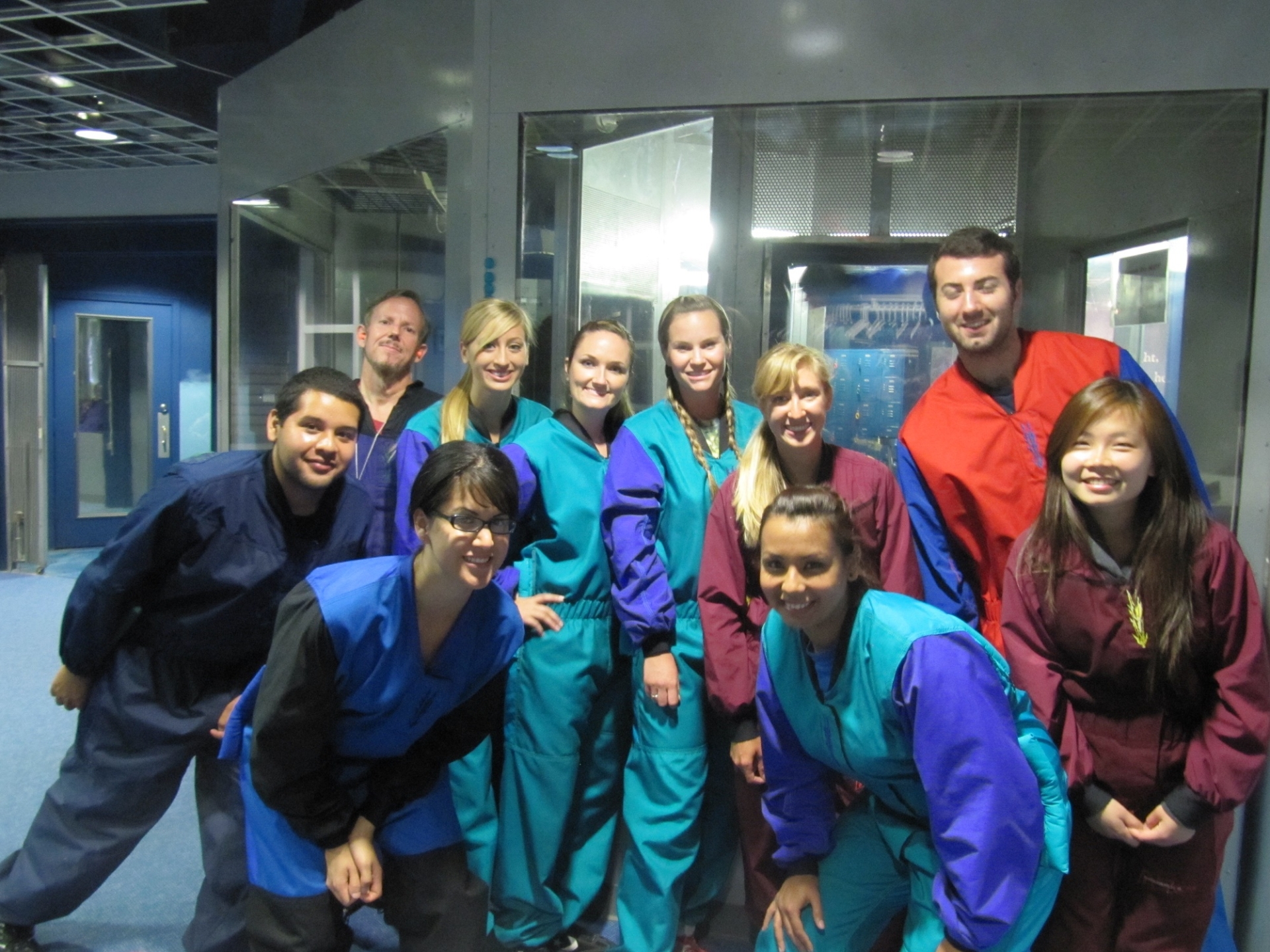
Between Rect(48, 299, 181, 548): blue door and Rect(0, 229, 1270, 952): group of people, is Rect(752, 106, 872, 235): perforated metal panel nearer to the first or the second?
Rect(0, 229, 1270, 952): group of people

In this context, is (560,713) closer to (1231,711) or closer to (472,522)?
(472,522)

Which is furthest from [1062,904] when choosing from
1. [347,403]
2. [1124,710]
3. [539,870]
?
[347,403]

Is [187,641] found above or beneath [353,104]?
beneath

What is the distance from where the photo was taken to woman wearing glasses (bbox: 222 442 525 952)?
188 centimetres

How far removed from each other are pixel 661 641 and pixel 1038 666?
0.88 meters

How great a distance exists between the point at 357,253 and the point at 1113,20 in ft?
10.3

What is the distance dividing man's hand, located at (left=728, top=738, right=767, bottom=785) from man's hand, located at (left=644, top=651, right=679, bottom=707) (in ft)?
0.67

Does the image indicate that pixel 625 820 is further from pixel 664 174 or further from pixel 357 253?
pixel 357 253

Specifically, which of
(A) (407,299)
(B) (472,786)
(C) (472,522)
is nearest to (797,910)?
(B) (472,786)

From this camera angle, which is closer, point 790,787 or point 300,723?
point 300,723

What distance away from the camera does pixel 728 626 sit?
2268mm

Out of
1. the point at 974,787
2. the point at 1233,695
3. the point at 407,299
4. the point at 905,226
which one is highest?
the point at 905,226

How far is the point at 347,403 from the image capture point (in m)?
2.31

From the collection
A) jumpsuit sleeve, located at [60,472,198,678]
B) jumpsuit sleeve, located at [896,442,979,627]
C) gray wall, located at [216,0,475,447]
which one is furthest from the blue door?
jumpsuit sleeve, located at [896,442,979,627]
